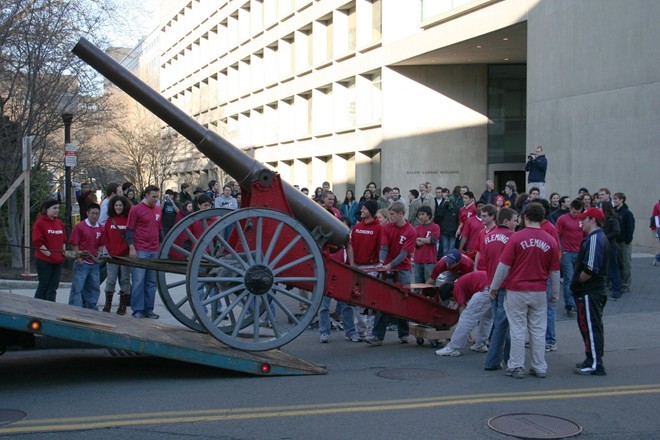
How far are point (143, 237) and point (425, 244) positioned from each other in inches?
165

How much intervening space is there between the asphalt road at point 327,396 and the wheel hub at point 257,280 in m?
0.87

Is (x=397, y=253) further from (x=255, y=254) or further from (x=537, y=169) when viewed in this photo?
(x=537, y=169)

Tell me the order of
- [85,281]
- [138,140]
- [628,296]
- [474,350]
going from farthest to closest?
[138,140], [628,296], [85,281], [474,350]

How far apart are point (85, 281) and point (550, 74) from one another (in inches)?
653

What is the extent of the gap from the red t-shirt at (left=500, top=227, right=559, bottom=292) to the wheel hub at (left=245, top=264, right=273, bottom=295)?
2422 millimetres

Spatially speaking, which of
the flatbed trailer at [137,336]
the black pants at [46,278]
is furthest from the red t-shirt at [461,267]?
the black pants at [46,278]

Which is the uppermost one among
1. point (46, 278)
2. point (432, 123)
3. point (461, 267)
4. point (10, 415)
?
point (432, 123)

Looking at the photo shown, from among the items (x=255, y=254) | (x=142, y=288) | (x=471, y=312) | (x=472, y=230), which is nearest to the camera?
(x=255, y=254)

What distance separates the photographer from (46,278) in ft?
32.8

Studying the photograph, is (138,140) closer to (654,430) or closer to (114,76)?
(114,76)

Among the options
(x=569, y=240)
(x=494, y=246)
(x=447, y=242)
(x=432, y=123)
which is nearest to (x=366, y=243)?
(x=494, y=246)

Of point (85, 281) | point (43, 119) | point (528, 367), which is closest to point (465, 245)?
point (528, 367)

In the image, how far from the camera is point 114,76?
7531mm

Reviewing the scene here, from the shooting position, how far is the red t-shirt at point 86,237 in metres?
10.5
